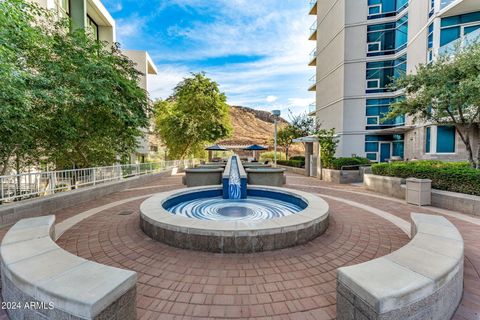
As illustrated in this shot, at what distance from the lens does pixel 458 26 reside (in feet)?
45.0

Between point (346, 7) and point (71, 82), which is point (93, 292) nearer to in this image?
point (71, 82)

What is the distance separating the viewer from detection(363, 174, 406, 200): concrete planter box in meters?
8.88

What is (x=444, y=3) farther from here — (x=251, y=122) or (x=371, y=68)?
(x=251, y=122)

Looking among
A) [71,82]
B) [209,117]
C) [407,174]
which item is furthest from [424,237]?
[209,117]

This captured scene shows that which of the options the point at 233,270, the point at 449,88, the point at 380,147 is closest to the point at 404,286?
the point at 233,270

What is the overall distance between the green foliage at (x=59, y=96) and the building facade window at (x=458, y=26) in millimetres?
18834

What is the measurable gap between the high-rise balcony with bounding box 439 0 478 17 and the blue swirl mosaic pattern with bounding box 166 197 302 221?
1604 centimetres

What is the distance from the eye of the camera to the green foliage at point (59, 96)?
5.57m

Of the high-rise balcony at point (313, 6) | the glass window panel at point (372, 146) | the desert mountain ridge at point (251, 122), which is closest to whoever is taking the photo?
the glass window panel at point (372, 146)

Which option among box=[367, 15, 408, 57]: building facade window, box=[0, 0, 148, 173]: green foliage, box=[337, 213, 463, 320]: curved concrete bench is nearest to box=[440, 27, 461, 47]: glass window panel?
box=[367, 15, 408, 57]: building facade window

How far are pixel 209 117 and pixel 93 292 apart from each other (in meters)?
23.8

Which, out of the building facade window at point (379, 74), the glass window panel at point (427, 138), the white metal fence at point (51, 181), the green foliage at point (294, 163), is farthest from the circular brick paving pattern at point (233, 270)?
the building facade window at point (379, 74)

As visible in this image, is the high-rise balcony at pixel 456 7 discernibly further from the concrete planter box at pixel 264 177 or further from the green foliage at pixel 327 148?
the concrete planter box at pixel 264 177

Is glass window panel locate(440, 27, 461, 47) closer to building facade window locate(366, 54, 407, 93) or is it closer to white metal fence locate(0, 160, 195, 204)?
building facade window locate(366, 54, 407, 93)
